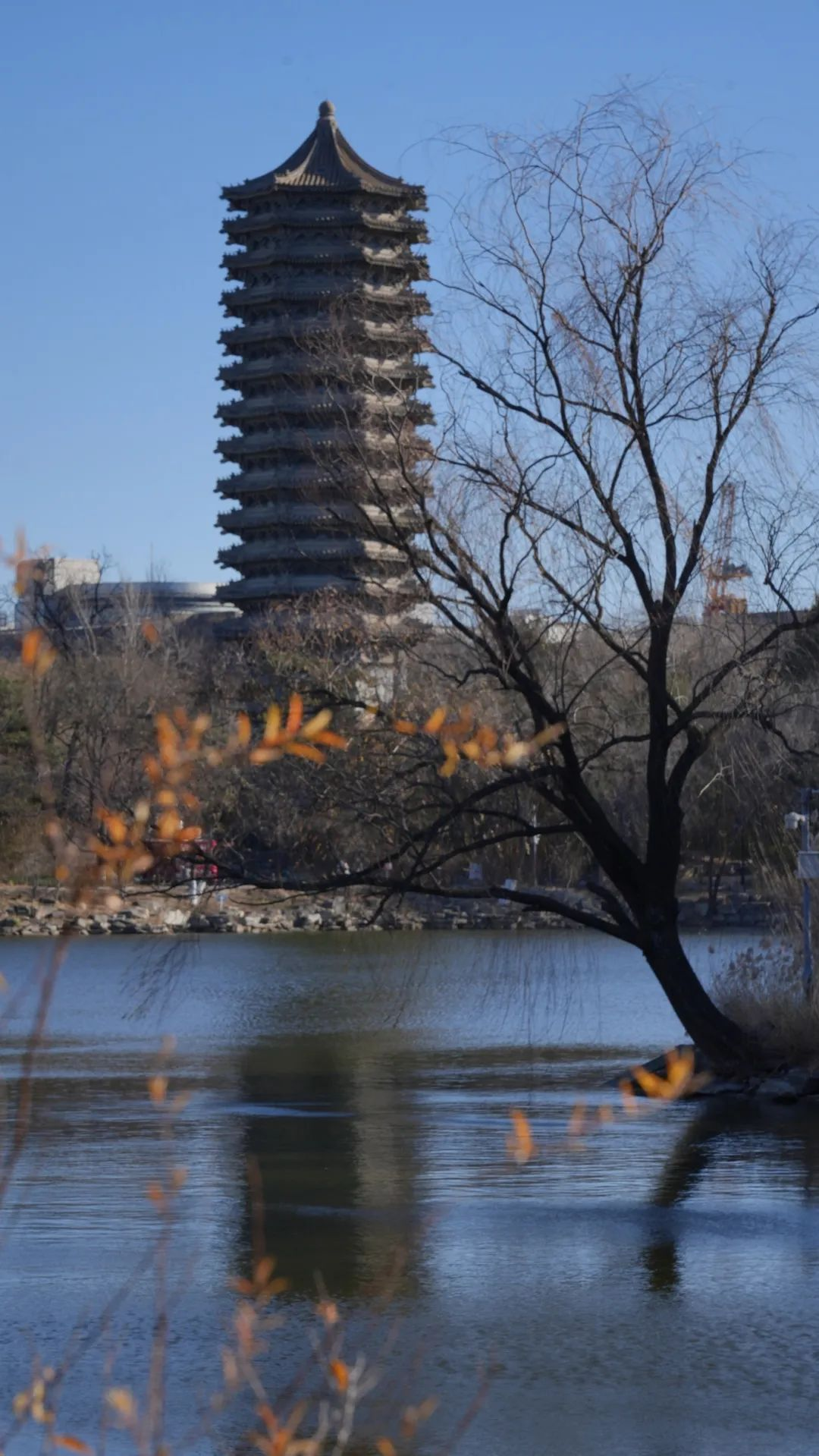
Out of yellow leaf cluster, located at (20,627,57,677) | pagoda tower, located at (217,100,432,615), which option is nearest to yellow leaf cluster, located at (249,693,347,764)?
yellow leaf cluster, located at (20,627,57,677)

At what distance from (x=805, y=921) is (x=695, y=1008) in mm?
2138

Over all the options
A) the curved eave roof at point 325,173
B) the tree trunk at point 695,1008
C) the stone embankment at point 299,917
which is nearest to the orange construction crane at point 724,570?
the tree trunk at point 695,1008

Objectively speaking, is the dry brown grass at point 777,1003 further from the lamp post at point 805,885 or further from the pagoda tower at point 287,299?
the pagoda tower at point 287,299

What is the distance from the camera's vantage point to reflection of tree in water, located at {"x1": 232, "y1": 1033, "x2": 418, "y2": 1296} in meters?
9.22

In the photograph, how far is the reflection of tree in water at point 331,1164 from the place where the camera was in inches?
363

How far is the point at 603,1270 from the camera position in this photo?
29.5 ft

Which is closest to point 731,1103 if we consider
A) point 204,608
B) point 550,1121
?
point 550,1121

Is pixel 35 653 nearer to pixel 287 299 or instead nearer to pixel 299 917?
pixel 299 917

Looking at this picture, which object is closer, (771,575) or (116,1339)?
(116,1339)

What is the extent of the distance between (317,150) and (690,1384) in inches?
2138

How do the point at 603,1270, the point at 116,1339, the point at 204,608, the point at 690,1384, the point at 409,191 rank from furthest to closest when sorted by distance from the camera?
the point at 204,608 → the point at 409,191 → the point at 603,1270 → the point at 116,1339 → the point at 690,1384

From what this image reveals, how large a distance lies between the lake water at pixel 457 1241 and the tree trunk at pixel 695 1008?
52 centimetres

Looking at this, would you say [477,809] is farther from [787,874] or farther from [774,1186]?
[787,874]

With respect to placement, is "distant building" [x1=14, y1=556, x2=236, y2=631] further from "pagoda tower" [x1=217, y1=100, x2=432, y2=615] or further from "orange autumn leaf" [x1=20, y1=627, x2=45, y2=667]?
"orange autumn leaf" [x1=20, y1=627, x2=45, y2=667]
